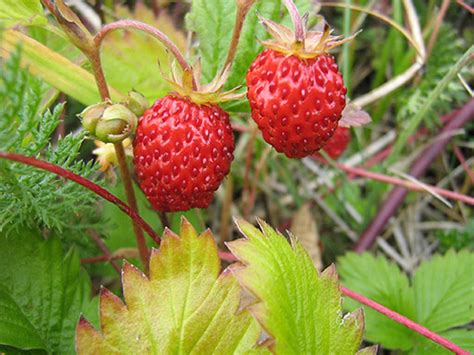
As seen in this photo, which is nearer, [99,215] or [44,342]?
[44,342]

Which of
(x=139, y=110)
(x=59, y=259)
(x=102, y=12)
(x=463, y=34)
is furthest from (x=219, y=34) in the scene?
(x=463, y=34)

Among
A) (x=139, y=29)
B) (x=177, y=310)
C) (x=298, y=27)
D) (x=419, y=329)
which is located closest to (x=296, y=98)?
(x=298, y=27)

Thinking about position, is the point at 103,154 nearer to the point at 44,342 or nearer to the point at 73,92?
the point at 73,92

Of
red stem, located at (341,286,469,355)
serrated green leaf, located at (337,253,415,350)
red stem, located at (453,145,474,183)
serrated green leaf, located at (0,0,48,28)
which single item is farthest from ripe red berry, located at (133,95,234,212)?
red stem, located at (453,145,474,183)

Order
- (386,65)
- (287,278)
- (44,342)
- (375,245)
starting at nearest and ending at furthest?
(287,278)
(44,342)
(375,245)
(386,65)

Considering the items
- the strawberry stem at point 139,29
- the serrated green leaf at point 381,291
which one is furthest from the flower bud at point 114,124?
the serrated green leaf at point 381,291

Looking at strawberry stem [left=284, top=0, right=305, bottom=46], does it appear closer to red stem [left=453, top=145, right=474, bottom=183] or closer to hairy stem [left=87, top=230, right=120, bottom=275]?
hairy stem [left=87, top=230, right=120, bottom=275]
